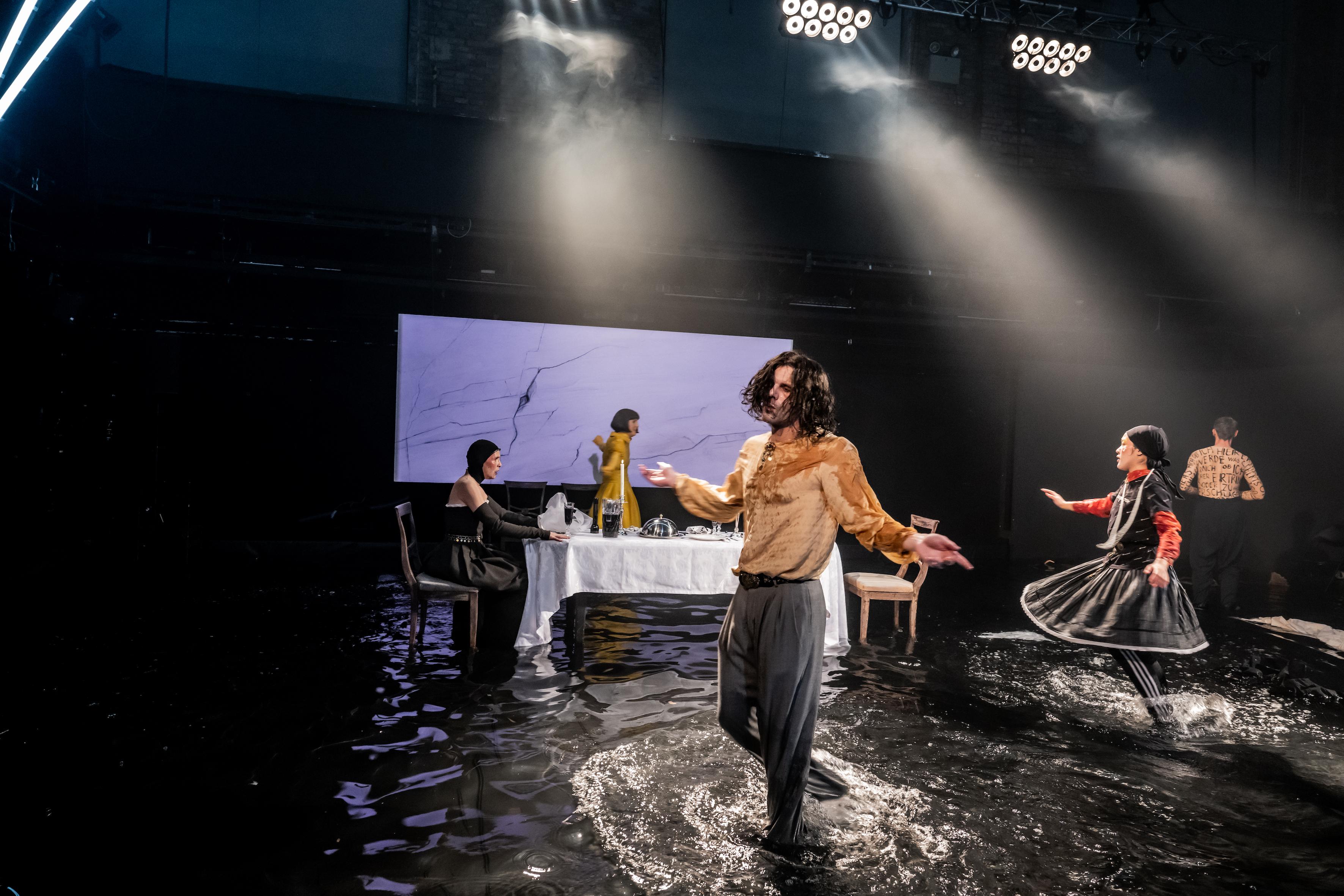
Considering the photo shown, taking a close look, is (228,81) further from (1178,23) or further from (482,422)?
(1178,23)

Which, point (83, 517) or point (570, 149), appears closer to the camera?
point (83, 517)

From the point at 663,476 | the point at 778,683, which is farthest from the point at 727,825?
the point at 663,476

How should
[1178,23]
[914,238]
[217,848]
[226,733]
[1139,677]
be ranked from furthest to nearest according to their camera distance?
1. [1178,23]
2. [914,238]
3. [1139,677]
4. [226,733]
5. [217,848]

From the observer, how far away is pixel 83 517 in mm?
6785

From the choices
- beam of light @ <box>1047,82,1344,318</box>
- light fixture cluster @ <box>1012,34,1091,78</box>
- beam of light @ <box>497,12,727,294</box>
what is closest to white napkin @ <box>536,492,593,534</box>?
beam of light @ <box>497,12,727,294</box>

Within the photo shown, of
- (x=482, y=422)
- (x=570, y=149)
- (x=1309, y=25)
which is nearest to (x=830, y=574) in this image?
(x=482, y=422)

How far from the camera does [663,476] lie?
2.71m

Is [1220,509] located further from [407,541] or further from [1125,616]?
[407,541]

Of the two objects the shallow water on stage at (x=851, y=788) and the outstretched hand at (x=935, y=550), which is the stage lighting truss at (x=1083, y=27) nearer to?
the shallow water on stage at (x=851, y=788)

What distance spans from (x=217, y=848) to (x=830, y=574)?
336 cm

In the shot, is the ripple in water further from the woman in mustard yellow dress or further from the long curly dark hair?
the woman in mustard yellow dress

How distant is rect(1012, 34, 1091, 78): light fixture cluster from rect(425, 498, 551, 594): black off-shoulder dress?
6379 millimetres

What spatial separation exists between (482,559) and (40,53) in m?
3.65

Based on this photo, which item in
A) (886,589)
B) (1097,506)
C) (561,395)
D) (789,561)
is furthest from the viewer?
(561,395)
